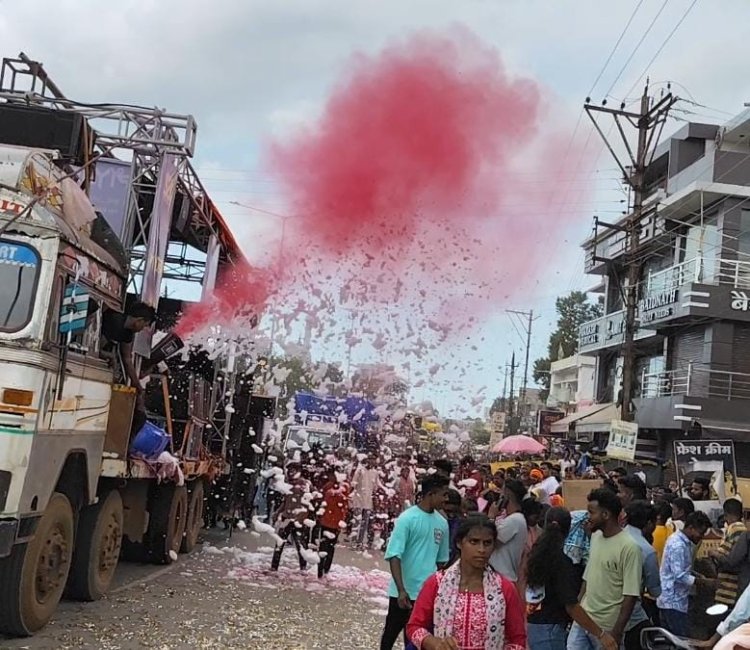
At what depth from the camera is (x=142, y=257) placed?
12750 millimetres

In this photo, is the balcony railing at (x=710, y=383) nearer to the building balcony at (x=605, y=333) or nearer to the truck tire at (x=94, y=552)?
the building balcony at (x=605, y=333)

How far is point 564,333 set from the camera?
235ft

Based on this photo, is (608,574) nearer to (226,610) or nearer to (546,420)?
(226,610)

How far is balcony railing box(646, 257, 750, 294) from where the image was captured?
23922 mm

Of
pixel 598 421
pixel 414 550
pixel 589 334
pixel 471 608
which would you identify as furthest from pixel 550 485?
pixel 589 334

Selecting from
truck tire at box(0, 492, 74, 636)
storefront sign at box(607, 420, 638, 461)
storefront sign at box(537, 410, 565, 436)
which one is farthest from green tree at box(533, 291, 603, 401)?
truck tire at box(0, 492, 74, 636)

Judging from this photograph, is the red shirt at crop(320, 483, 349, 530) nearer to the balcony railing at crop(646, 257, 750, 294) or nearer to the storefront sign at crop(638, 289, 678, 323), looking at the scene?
the balcony railing at crop(646, 257, 750, 294)

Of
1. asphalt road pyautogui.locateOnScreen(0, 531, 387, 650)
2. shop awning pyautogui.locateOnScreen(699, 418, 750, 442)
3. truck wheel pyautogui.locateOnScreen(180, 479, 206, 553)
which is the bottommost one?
asphalt road pyautogui.locateOnScreen(0, 531, 387, 650)

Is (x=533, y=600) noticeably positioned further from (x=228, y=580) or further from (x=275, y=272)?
(x=275, y=272)

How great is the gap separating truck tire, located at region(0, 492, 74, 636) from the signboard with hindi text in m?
8.77

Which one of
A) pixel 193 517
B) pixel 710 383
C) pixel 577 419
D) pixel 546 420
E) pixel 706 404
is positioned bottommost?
pixel 193 517

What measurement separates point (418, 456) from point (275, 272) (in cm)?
362

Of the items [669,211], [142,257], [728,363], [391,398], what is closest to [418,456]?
[391,398]

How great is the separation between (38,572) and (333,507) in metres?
4.65
